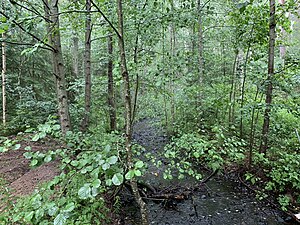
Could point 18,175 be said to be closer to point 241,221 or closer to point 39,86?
point 39,86

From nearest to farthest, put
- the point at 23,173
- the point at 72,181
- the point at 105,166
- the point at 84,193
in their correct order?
the point at 84,193
the point at 105,166
the point at 72,181
the point at 23,173

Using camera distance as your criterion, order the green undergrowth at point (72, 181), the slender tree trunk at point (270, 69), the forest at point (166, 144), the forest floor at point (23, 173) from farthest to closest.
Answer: the slender tree trunk at point (270, 69), the forest floor at point (23, 173), the forest at point (166, 144), the green undergrowth at point (72, 181)

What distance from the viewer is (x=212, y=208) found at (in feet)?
13.0

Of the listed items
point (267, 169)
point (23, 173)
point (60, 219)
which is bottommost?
point (267, 169)

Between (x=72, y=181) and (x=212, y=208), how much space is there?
3041 millimetres

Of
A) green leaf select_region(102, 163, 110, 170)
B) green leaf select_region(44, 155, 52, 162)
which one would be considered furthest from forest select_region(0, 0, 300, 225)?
green leaf select_region(102, 163, 110, 170)

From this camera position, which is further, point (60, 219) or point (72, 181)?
point (72, 181)

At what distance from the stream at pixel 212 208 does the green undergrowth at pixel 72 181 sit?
80 cm

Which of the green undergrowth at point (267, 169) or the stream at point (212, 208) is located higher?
the green undergrowth at point (267, 169)

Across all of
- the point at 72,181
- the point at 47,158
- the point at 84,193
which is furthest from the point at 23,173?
the point at 84,193

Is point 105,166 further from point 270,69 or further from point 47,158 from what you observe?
point 270,69

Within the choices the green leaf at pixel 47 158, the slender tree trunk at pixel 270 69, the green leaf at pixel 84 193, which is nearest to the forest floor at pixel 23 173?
the green leaf at pixel 47 158

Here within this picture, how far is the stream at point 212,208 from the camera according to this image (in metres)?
3.58

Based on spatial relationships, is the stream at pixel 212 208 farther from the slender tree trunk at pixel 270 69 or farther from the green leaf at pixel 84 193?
the green leaf at pixel 84 193
